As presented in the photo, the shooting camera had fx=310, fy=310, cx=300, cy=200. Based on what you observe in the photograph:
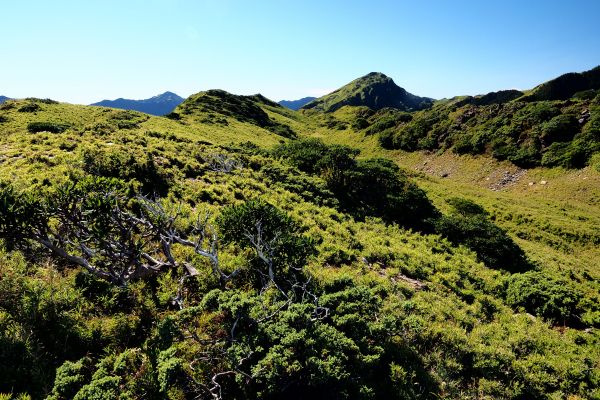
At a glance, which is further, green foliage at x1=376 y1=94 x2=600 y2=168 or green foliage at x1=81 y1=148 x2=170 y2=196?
green foliage at x1=376 y1=94 x2=600 y2=168

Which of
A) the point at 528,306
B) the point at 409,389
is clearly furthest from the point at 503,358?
the point at 528,306

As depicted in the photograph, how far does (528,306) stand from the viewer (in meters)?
14.9

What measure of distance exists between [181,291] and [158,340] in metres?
2.65

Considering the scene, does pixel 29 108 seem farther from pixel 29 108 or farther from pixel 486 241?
pixel 486 241

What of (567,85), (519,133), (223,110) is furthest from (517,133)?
(567,85)

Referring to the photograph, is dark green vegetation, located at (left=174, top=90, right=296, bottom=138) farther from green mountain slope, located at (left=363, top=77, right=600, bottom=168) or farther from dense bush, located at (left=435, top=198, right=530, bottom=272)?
dense bush, located at (left=435, top=198, right=530, bottom=272)

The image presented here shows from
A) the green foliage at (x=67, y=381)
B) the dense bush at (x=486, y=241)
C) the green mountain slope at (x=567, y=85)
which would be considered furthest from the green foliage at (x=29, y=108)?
the green mountain slope at (x=567, y=85)

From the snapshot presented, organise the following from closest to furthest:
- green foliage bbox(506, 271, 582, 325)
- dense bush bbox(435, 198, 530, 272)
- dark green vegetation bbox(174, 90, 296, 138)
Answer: green foliage bbox(506, 271, 582, 325)
dense bush bbox(435, 198, 530, 272)
dark green vegetation bbox(174, 90, 296, 138)

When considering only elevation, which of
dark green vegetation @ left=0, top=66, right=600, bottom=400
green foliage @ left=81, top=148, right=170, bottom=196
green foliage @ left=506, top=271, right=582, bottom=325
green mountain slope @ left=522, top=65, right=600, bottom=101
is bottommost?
green foliage @ left=506, top=271, right=582, bottom=325

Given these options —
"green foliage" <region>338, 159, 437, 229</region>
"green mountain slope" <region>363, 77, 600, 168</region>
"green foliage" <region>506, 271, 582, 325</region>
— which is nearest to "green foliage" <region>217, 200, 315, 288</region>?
"green foliage" <region>506, 271, 582, 325</region>

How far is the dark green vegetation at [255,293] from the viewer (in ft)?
22.9

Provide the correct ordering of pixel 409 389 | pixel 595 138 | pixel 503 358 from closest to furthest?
pixel 409 389 → pixel 503 358 → pixel 595 138

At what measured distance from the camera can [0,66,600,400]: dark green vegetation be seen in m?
6.98

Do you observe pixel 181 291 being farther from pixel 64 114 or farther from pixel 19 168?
pixel 64 114
